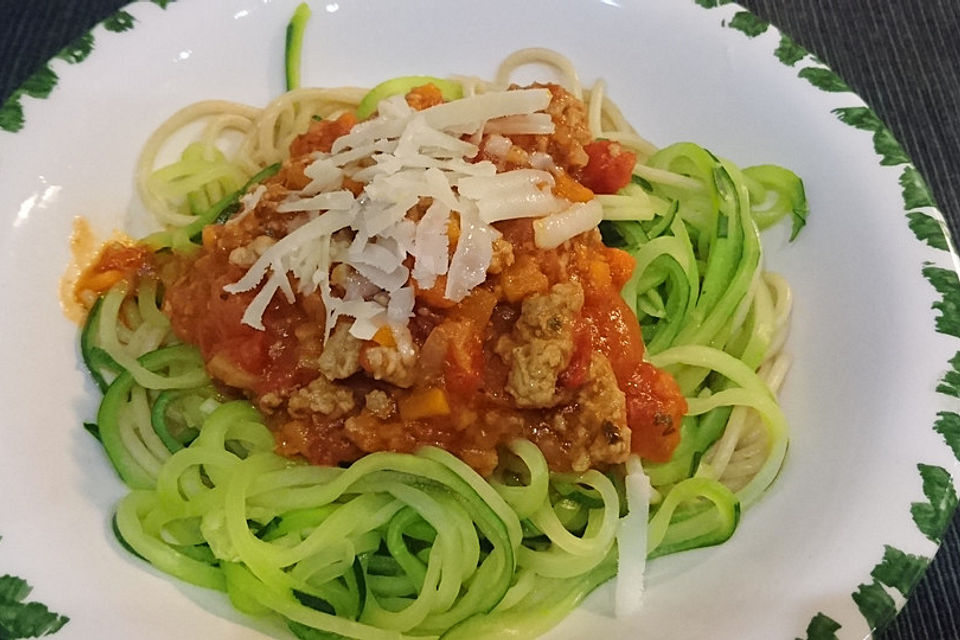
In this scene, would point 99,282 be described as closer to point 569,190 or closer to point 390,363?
point 390,363

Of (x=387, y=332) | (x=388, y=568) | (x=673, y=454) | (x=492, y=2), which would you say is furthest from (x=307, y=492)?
(x=492, y=2)

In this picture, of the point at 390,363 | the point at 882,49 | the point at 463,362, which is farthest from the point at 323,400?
the point at 882,49

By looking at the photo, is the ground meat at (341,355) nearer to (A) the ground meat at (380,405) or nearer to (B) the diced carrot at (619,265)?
(A) the ground meat at (380,405)

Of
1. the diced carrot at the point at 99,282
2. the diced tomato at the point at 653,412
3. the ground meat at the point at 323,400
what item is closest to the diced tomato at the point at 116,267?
the diced carrot at the point at 99,282

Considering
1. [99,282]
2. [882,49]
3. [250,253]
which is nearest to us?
[250,253]

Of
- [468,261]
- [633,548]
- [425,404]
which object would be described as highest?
[468,261]

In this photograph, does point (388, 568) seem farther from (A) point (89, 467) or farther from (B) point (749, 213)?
(B) point (749, 213)

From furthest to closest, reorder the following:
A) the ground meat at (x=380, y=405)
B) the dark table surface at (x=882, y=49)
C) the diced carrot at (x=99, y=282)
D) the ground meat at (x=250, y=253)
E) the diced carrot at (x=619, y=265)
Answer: the dark table surface at (x=882, y=49)
the diced carrot at (x=99, y=282)
the diced carrot at (x=619, y=265)
the ground meat at (x=250, y=253)
the ground meat at (x=380, y=405)
